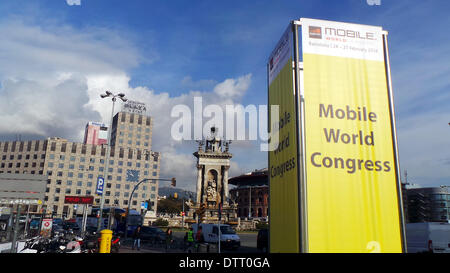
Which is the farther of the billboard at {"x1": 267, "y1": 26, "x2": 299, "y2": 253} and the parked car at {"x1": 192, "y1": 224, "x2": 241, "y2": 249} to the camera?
the parked car at {"x1": 192, "y1": 224, "x2": 241, "y2": 249}

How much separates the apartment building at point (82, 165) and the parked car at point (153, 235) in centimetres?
7420

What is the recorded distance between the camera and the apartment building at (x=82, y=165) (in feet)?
346

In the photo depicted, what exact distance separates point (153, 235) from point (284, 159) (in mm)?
24870

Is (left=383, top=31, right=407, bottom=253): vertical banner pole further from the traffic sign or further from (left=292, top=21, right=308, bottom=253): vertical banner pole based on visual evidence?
the traffic sign

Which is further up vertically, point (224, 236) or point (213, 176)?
point (213, 176)

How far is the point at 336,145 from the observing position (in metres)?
9.74

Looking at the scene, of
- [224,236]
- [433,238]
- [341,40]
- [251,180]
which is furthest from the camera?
[251,180]

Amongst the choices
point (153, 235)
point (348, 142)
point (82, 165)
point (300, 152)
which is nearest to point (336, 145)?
point (348, 142)

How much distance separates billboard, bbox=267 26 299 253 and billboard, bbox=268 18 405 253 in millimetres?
33

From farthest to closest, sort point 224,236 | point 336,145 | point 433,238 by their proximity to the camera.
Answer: point 224,236, point 433,238, point 336,145

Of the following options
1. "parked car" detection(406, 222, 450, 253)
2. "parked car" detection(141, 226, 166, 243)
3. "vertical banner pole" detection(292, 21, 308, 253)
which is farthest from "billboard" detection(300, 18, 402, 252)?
"parked car" detection(141, 226, 166, 243)

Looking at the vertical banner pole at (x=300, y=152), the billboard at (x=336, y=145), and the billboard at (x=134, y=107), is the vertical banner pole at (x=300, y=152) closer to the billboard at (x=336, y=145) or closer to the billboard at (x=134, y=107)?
the billboard at (x=336, y=145)

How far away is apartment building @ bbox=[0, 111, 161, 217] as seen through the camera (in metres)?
105

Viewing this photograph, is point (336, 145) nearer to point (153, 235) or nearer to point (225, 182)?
point (153, 235)
